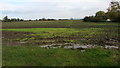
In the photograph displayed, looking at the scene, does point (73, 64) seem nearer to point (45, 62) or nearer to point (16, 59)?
point (45, 62)

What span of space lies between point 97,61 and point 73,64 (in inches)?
45.5

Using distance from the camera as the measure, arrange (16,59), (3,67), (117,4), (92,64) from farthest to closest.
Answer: (117,4) < (16,59) < (92,64) < (3,67)

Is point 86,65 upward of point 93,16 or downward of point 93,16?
downward

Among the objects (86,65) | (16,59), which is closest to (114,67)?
(86,65)

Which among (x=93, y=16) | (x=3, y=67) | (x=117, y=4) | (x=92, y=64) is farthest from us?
(x=93, y=16)

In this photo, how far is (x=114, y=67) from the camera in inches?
209

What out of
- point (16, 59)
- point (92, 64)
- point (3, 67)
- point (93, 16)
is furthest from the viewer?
point (93, 16)

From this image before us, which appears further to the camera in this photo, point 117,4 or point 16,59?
point 117,4

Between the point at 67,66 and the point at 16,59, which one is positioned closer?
the point at 67,66

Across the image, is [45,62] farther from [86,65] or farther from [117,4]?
[117,4]

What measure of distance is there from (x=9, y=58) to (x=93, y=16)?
2114 inches

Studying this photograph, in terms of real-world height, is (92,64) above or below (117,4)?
below

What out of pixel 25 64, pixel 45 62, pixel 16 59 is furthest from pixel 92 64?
pixel 16 59

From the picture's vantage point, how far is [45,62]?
577cm
